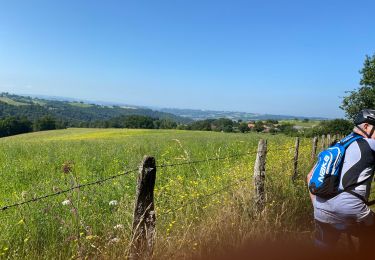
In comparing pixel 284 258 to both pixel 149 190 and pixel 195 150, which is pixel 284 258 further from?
pixel 195 150

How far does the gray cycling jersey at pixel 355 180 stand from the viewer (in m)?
3.43

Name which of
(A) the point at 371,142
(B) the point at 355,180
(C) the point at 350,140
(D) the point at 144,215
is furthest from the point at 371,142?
(D) the point at 144,215

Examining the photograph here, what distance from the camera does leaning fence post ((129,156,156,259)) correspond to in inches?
149

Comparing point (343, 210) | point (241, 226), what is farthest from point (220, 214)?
point (343, 210)

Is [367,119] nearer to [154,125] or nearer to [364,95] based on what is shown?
[364,95]

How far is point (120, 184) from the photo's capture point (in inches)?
283

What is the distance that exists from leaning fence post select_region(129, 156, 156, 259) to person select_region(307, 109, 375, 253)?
1.68m

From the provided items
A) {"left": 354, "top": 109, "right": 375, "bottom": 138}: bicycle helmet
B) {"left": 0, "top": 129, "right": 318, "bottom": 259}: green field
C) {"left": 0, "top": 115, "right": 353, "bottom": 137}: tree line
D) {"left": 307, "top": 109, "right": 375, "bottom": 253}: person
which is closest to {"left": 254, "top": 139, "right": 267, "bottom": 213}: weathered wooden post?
{"left": 0, "top": 129, "right": 318, "bottom": 259}: green field

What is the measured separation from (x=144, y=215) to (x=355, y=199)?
2.02m

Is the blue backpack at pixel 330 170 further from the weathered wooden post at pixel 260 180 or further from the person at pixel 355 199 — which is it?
→ the weathered wooden post at pixel 260 180

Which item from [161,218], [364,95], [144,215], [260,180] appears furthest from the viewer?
[364,95]

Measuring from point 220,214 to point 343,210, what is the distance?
75.4 inches

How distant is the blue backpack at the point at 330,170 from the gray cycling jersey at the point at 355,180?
41 mm

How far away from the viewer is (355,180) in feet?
11.3
